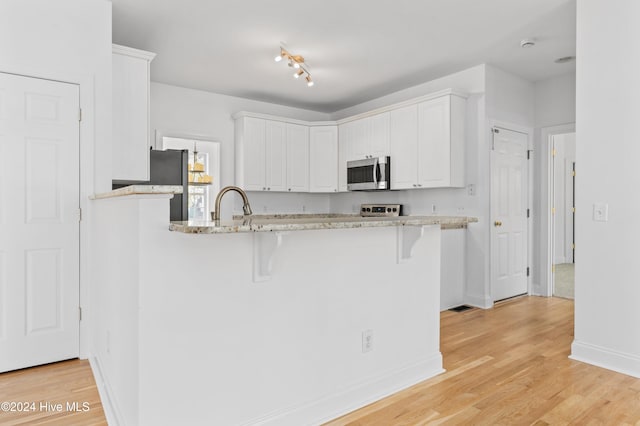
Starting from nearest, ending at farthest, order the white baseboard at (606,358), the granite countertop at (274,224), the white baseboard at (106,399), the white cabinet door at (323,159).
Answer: the granite countertop at (274,224)
the white baseboard at (106,399)
the white baseboard at (606,358)
the white cabinet door at (323,159)

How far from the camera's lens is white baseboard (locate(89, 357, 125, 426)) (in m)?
1.85

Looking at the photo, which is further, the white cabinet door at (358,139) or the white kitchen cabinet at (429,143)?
the white cabinet door at (358,139)

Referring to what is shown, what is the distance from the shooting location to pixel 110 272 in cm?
210

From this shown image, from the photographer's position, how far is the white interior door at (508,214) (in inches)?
175

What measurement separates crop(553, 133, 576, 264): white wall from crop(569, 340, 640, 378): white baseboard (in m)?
5.10

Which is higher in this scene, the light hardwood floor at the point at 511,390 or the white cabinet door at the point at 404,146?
the white cabinet door at the point at 404,146

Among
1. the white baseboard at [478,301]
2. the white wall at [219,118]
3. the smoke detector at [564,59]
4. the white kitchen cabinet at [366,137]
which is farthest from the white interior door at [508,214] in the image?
the white wall at [219,118]

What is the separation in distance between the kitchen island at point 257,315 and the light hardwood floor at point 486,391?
0.15 meters

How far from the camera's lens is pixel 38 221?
271 cm

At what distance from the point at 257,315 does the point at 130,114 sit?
2.22 meters

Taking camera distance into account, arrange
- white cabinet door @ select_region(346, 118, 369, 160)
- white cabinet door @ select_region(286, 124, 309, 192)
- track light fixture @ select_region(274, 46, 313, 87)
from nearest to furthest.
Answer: track light fixture @ select_region(274, 46, 313, 87)
white cabinet door @ select_region(346, 118, 369, 160)
white cabinet door @ select_region(286, 124, 309, 192)

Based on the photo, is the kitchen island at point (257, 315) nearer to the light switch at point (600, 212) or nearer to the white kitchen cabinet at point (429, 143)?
the light switch at point (600, 212)

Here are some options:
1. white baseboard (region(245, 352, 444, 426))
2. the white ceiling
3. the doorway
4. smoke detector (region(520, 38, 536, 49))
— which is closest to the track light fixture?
the white ceiling

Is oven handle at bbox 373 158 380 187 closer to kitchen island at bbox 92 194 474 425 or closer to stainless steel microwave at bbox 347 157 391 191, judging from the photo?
stainless steel microwave at bbox 347 157 391 191
